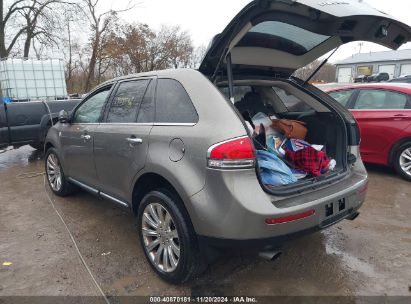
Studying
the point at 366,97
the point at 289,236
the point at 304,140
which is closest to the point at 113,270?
the point at 289,236

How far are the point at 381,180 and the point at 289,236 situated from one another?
3686 mm

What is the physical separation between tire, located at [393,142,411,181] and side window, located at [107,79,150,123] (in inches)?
165

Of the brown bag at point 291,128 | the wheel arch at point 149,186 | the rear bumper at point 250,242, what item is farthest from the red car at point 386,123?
the wheel arch at point 149,186

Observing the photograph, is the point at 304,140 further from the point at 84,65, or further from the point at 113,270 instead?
the point at 84,65

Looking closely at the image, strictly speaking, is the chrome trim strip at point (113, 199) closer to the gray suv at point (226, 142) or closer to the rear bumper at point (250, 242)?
the gray suv at point (226, 142)

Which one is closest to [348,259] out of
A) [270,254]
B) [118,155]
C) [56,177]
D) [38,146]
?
[270,254]

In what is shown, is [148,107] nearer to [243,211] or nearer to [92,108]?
[92,108]

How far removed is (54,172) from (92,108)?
1.54 metres

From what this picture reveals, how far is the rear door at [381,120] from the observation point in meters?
5.26

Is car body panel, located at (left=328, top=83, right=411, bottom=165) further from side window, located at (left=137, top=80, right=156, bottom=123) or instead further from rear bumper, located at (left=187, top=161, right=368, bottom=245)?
side window, located at (left=137, top=80, right=156, bottom=123)

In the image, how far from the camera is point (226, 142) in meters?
2.27

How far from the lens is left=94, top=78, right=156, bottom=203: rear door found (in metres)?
2.93

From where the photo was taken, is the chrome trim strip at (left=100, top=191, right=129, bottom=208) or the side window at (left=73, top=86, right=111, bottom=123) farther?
the side window at (left=73, top=86, right=111, bottom=123)

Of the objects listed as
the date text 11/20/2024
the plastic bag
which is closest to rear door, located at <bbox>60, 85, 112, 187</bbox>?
the date text 11/20/2024
